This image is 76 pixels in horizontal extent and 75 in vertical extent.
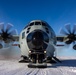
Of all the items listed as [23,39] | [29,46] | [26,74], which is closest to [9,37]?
[23,39]

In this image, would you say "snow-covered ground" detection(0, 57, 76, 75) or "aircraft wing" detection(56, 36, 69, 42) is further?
"aircraft wing" detection(56, 36, 69, 42)

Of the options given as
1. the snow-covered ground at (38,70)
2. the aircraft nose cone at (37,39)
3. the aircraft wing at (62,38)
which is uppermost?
the aircraft wing at (62,38)

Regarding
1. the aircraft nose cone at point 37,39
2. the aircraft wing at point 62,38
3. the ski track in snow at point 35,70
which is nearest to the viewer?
the ski track in snow at point 35,70

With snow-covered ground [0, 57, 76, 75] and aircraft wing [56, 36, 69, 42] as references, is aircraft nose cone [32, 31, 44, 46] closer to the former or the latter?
snow-covered ground [0, 57, 76, 75]

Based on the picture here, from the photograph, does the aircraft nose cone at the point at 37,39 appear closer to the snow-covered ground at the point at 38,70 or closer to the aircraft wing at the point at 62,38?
the snow-covered ground at the point at 38,70

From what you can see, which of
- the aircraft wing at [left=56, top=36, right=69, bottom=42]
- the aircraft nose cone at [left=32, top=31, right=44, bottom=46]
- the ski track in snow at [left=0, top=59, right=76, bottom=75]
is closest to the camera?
the ski track in snow at [left=0, top=59, right=76, bottom=75]

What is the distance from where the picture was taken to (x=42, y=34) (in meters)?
12.8

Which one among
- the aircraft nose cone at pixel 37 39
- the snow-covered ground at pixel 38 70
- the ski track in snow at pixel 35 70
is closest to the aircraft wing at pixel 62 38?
the aircraft nose cone at pixel 37 39

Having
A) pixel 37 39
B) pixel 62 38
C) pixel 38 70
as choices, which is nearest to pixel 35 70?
pixel 38 70

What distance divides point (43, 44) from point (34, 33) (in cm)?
105

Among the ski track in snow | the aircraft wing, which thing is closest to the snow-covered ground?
the ski track in snow

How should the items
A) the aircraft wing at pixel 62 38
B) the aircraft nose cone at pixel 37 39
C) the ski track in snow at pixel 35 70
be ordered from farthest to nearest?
the aircraft wing at pixel 62 38 → the aircraft nose cone at pixel 37 39 → the ski track in snow at pixel 35 70

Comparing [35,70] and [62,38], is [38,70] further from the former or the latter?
[62,38]

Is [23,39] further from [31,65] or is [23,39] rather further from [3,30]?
[3,30]
